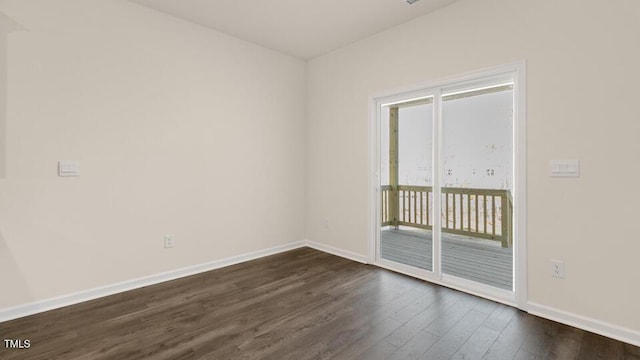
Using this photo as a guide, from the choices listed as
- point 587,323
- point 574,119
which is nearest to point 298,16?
point 574,119

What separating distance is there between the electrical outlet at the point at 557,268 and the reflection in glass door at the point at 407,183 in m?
1.11

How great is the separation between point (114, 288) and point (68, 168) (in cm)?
119

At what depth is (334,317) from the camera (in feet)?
7.98

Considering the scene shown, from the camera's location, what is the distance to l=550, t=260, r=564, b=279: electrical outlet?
93.7 inches

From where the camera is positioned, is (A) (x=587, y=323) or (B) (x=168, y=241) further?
(B) (x=168, y=241)

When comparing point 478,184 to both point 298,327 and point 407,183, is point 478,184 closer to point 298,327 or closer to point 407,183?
point 407,183

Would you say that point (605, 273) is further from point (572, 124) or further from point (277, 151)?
point (277, 151)

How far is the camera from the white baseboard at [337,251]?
3886 mm

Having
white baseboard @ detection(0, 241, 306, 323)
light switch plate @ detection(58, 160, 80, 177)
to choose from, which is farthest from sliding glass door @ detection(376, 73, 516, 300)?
light switch plate @ detection(58, 160, 80, 177)

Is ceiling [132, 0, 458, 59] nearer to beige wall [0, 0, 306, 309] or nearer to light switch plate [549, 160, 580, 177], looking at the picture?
beige wall [0, 0, 306, 309]

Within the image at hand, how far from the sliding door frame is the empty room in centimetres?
2

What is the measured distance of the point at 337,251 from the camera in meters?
4.19

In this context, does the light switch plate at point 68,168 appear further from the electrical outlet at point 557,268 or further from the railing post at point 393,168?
the electrical outlet at point 557,268

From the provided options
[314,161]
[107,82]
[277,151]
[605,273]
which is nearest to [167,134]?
[107,82]
